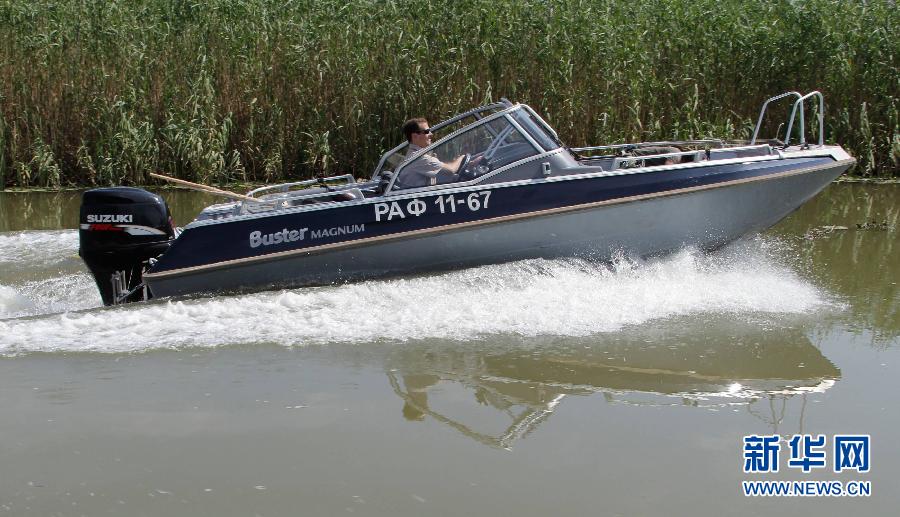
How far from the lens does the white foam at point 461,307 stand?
22.4ft

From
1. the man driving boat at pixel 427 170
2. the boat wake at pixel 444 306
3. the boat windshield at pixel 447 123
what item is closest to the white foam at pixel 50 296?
the boat wake at pixel 444 306

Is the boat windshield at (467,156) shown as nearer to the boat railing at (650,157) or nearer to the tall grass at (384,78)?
the boat railing at (650,157)

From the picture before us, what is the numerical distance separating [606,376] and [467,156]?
2.52 m

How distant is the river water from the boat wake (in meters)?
0.02

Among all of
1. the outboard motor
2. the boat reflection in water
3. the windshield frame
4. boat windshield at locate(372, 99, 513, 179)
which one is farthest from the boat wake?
boat windshield at locate(372, 99, 513, 179)

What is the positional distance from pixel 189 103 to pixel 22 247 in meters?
3.69

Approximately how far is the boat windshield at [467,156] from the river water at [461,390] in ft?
2.49

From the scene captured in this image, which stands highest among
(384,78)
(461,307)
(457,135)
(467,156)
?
(384,78)

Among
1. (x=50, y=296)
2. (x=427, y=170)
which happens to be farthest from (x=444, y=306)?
(x=50, y=296)

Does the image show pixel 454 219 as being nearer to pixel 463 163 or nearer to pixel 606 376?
pixel 463 163

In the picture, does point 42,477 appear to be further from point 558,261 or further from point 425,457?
point 558,261

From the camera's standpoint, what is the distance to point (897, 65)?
12977mm

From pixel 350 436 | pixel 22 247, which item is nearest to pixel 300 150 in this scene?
pixel 22 247

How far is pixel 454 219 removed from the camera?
7746 millimetres
